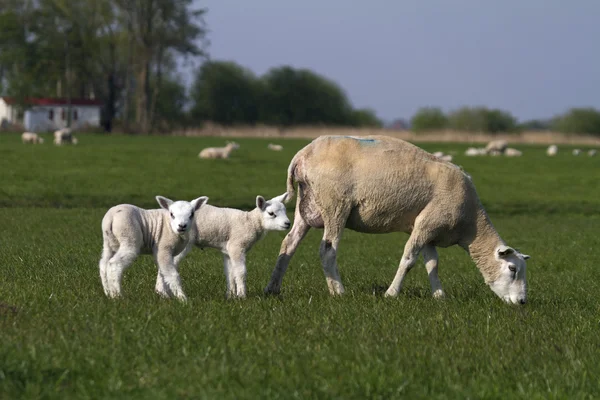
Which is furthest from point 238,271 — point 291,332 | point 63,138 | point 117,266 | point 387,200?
point 63,138

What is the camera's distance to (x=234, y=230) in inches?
442

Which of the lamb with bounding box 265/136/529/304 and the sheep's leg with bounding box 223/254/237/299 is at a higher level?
the lamb with bounding box 265/136/529/304

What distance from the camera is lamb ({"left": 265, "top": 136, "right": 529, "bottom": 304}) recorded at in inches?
454

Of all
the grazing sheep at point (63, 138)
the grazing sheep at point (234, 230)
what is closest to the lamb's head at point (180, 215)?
the grazing sheep at point (234, 230)

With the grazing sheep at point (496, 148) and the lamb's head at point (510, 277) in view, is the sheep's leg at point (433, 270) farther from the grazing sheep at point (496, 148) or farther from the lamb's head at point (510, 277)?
the grazing sheep at point (496, 148)

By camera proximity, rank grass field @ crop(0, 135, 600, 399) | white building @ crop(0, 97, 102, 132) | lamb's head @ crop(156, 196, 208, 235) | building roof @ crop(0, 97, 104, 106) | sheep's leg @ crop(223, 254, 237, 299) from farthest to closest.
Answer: white building @ crop(0, 97, 102, 132) → building roof @ crop(0, 97, 104, 106) → sheep's leg @ crop(223, 254, 237, 299) → lamb's head @ crop(156, 196, 208, 235) → grass field @ crop(0, 135, 600, 399)

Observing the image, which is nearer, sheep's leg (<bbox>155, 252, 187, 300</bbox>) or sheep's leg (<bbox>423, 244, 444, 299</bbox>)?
sheep's leg (<bbox>155, 252, 187, 300</bbox>)

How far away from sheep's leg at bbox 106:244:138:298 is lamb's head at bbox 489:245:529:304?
436 cm

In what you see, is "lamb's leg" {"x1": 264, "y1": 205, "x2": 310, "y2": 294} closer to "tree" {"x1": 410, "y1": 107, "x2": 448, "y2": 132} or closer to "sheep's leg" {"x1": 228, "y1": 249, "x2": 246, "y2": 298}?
"sheep's leg" {"x1": 228, "y1": 249, "x2": 246, "y2": 298}

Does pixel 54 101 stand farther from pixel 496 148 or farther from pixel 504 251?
pixel 504 251

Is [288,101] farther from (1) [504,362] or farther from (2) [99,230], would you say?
(1) [504,362]

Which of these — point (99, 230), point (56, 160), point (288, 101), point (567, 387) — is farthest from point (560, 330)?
point (288, 101)

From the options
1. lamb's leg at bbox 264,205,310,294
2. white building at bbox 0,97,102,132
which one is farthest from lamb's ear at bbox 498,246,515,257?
white building at bbox 0,97,102,132

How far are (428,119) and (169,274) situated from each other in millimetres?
110400
